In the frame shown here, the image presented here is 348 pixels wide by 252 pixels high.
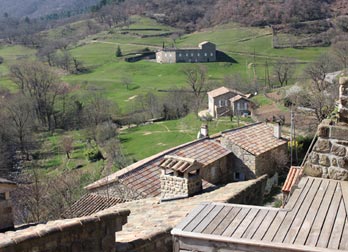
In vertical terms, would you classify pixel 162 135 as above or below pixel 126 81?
below

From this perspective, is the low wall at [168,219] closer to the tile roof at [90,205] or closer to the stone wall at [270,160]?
the tile roof at [90,205]

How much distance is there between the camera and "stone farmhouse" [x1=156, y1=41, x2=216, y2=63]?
8906 cm

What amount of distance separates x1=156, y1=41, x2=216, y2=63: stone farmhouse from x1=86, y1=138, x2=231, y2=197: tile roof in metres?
70.2

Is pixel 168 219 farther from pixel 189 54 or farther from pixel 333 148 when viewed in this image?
pixel 189 54

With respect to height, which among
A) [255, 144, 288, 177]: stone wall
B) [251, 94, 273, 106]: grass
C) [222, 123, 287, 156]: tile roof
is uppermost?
[222, 123, 287, 156]: tile roof

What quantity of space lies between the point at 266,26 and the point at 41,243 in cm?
10837

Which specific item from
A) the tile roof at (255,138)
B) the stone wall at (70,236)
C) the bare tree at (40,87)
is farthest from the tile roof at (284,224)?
the bare tree at (40,87)

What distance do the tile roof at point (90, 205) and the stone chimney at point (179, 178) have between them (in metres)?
3.16

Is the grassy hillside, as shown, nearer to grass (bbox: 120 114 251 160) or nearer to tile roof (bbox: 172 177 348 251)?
grass (bbox: 120 114 251 160)

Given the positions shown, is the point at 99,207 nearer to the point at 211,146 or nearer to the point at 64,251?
the point at 211,146

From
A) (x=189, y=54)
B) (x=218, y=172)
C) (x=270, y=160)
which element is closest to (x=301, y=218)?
(x=218, y=172)

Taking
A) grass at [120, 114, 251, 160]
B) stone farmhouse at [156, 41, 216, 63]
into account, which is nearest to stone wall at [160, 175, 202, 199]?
grass at [120, 114, 251, 160]

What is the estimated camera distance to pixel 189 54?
90062 millimetres

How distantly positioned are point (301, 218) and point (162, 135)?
37288 mm
